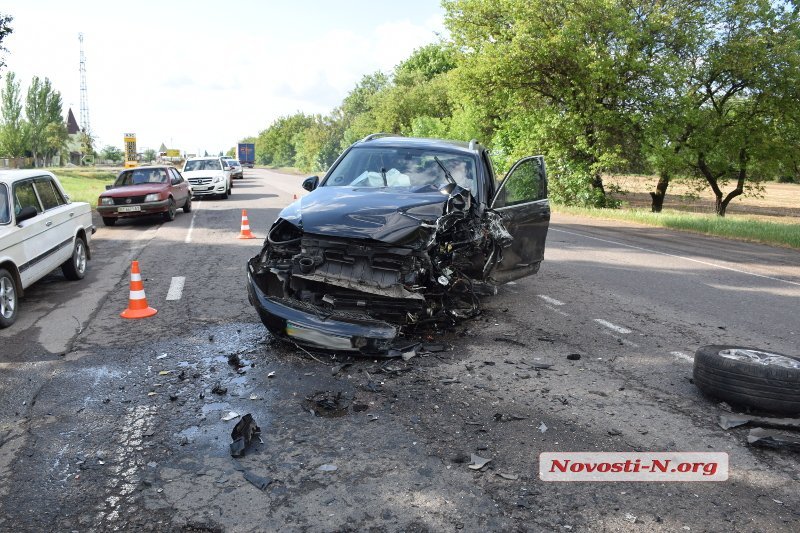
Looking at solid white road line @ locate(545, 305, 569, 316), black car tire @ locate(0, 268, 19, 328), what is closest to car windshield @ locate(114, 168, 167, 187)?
black car tire @ locate(0, 268, 19, 328)

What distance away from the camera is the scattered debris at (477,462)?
11.7ft

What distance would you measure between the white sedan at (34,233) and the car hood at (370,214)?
130 inches

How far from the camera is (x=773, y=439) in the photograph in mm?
3885

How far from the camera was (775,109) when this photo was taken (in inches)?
1022

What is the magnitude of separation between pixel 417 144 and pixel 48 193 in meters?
5.17

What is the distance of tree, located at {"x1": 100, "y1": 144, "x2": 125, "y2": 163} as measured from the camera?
12312cm

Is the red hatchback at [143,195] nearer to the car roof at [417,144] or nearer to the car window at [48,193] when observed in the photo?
the car window at [48,193]

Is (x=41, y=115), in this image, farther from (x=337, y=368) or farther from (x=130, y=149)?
(x=337, y=368)

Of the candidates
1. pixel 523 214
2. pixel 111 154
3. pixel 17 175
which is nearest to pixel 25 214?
pixel 17 175

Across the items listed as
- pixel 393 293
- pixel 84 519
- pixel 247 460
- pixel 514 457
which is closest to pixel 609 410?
pixel 514 457

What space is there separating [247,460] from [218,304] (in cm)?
412

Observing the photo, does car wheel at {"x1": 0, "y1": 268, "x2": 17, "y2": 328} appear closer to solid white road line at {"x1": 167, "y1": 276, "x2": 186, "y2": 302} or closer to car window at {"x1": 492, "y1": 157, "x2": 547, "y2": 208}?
solid white road line at {"x1": 167, "y1": 276, "x2": 186, "y2": 302}

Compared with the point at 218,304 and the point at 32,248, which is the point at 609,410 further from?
the point at 32,248

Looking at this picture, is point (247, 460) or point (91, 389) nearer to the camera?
point (247, 460)
